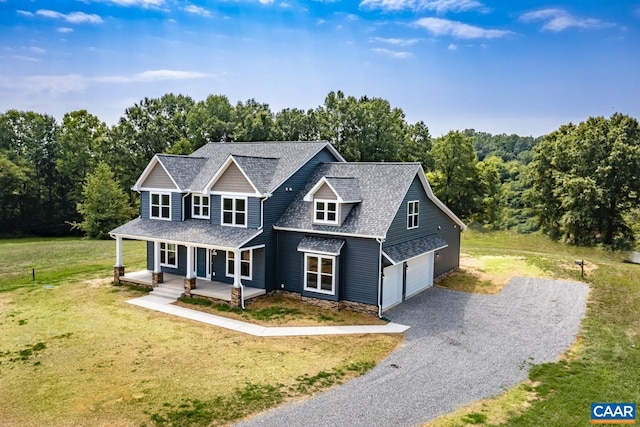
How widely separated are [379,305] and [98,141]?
4963 cm

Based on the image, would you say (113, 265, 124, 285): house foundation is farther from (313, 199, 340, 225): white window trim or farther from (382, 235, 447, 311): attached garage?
(382, 235, 447, 311): attached garage

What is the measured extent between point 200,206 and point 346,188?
8077 millimetres

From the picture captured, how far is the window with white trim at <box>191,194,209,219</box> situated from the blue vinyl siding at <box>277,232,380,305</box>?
16.8 feet

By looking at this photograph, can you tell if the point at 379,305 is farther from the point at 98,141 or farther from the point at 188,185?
the point at 98,141

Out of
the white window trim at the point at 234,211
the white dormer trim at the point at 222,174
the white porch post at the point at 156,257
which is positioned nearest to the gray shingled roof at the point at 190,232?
the white window trim at the point at 234,211

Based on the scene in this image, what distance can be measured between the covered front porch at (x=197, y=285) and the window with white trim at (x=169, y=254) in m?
0.61

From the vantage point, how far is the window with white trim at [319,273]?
20938 millimetres

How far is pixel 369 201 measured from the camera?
72.3 ft

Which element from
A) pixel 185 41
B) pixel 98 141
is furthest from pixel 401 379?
pixel 98 141

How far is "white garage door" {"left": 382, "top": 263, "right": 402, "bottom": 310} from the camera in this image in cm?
2045

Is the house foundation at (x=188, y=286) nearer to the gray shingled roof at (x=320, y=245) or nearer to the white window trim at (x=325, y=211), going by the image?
the gray shingled roof at (x=320, y=245)

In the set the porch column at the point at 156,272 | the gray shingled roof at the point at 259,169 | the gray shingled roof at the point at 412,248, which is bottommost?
the porch column at the point at 156,272

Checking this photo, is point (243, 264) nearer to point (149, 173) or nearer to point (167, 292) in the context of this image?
point (167, 292)

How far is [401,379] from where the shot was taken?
45.2ft
